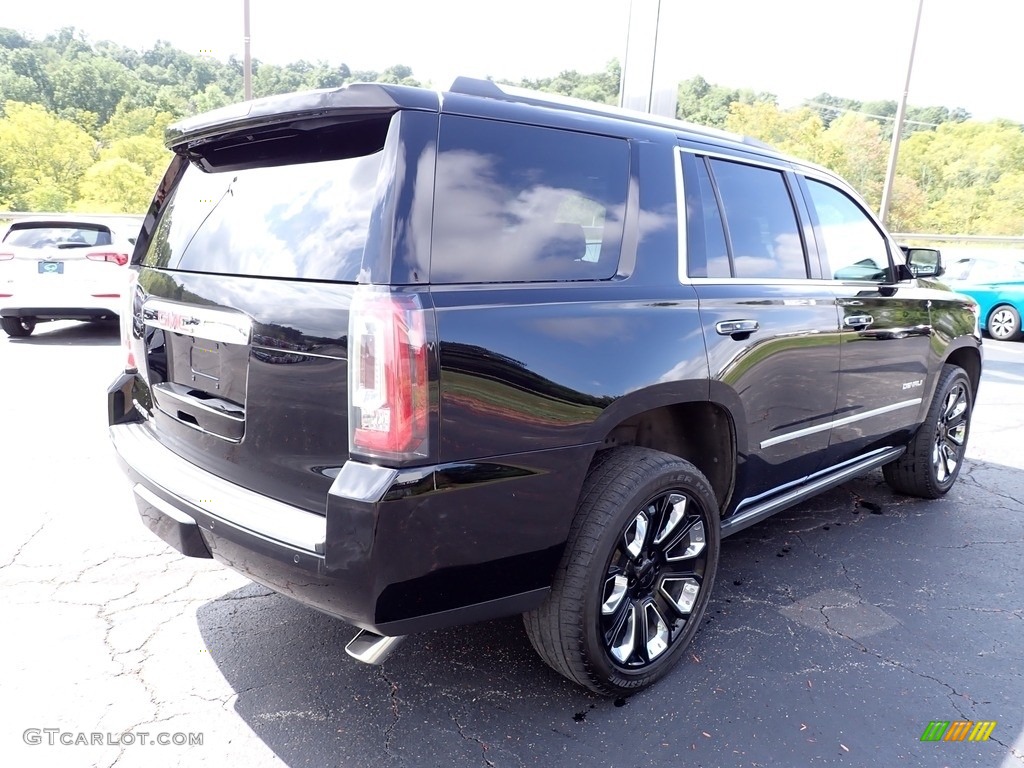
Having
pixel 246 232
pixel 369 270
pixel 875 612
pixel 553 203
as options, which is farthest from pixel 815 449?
pixel 246 232

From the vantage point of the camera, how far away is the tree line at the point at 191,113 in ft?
138

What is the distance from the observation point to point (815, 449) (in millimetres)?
3416

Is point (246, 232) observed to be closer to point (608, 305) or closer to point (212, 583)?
point (608, 305)

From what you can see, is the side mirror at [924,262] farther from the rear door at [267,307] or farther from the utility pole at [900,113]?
the utility pole at [900,113]

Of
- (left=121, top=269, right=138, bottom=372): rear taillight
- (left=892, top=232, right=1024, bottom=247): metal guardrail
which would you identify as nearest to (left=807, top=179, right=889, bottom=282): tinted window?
(left=121, top=269, right=138, bottom=372): rear taillight

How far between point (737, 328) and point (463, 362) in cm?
132

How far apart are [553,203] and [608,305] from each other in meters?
0.36

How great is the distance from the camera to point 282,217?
221 cm

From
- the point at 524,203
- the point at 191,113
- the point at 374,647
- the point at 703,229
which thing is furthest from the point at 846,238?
the point at 191,113

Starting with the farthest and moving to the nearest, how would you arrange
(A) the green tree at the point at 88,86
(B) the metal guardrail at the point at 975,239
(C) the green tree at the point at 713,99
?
(A) the green tree at the point at 88,86 < (C) the green tree at the point at 713,99 < (B) the metal guardrail at the point at 975,239

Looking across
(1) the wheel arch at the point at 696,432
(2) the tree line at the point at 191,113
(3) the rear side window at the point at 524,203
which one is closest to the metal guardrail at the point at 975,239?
(2) the tree line at the point at 191,113

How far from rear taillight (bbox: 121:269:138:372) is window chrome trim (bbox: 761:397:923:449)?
2591mm

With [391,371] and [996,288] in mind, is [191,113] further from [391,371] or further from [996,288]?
[391,371]

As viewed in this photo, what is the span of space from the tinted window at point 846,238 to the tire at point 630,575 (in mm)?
1603
